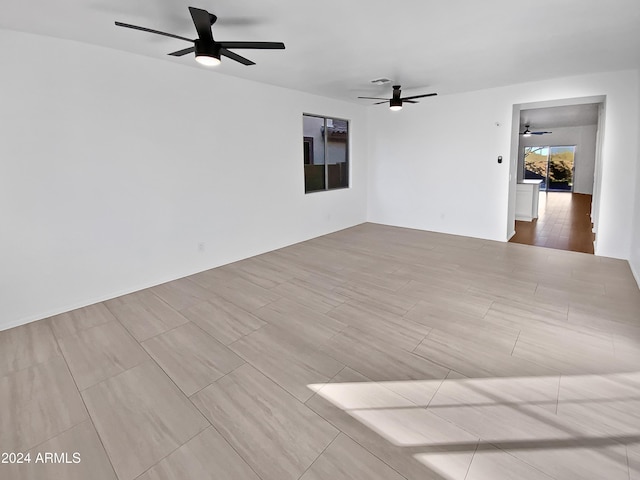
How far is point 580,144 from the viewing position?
12.9 metres

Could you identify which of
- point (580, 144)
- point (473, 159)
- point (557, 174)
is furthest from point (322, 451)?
point (557, 174)

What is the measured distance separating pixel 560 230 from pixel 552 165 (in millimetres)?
10207

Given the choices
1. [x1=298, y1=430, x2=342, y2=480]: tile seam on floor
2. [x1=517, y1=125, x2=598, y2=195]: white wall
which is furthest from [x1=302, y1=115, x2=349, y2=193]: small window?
[x1=517, y1=125, x2=598, y2=195]: white wall

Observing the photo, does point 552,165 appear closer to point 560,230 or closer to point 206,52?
point 560,230

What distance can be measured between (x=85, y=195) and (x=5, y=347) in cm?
152

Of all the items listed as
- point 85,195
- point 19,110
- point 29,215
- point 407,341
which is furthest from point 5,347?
point 407,341

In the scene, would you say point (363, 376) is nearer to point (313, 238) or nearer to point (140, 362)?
point (140, 362)

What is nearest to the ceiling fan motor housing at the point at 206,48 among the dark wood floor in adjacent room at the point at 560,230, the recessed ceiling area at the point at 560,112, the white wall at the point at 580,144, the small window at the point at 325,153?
the small window at the point at 325,153

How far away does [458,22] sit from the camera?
9.41 ft

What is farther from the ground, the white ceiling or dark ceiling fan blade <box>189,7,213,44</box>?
the white ceiling

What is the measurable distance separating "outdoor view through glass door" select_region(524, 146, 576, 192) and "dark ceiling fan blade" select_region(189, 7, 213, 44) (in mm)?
15392

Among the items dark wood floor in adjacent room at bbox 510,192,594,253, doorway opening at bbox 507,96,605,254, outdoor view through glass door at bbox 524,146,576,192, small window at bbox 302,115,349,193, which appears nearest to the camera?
dark wood floor in adjacent room at bbox 510,192,594,253

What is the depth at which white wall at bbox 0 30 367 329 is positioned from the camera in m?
2.99

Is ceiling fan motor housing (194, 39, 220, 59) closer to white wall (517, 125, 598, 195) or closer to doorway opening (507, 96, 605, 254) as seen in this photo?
doorway opening (507, 96, 605, 254)
